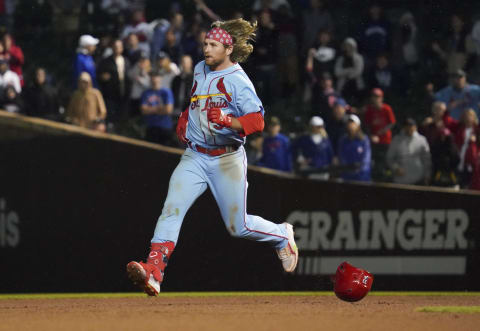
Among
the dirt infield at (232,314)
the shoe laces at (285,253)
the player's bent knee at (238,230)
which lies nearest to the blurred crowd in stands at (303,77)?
the dirt infield at (232,314)

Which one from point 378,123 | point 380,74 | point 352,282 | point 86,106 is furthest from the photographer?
point 380,74

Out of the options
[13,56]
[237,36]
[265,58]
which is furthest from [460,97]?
[237,36]

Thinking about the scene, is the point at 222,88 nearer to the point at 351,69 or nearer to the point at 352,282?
the point at 352,282

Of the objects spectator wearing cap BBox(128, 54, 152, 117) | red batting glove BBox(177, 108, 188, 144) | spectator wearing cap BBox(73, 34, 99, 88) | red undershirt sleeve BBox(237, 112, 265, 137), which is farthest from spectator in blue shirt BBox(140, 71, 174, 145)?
red undershirt sleeve BBox(237, 112, 265, 137)

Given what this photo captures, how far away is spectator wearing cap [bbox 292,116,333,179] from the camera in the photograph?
14531mm

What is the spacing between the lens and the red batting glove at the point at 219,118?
887cm

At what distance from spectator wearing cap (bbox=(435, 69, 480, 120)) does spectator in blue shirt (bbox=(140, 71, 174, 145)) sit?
436 cm

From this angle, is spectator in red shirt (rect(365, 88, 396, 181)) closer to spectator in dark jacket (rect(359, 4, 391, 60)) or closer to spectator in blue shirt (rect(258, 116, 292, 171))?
spectator in blue shirt (rect(258, 116, 292, 171))

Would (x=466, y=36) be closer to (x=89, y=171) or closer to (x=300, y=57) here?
(x=300, y=57)

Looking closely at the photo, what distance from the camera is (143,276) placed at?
8.84m

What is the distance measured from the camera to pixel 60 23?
20.7m

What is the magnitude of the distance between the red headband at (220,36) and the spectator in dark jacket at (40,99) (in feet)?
23.7

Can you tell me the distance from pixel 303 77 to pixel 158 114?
10.7ft

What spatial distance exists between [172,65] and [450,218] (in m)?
5.50
